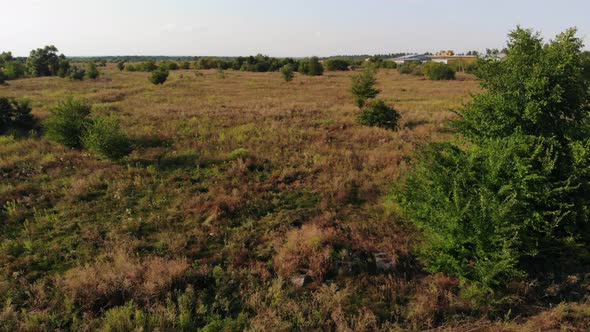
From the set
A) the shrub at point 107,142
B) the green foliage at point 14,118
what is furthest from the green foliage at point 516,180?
the green foliage at point 14,118

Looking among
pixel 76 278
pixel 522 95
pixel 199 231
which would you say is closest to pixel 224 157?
pixel 199 231

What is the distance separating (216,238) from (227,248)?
0.63 metres

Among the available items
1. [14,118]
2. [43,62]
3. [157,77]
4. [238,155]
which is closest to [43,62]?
[43,62]

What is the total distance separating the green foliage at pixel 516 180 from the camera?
5895 mm

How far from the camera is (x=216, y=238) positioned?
826 centimetres

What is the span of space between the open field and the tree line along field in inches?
1.4

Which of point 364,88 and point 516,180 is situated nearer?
point 516,180

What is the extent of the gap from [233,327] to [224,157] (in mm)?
8962

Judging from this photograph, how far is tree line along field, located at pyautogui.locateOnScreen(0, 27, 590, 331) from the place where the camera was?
225 inches

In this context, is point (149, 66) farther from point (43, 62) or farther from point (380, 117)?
point (380, 117)

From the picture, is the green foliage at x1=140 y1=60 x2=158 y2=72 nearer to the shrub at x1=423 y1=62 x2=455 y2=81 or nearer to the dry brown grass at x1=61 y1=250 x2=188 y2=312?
the shrub at x1=423 y1=62 x2=455 y2=81

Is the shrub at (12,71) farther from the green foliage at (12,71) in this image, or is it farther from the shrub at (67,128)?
the shrub at (67,128)

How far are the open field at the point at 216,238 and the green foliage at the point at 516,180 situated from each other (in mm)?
1021

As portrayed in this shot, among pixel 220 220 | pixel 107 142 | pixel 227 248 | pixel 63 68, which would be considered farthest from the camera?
Result: pixel 63 68
